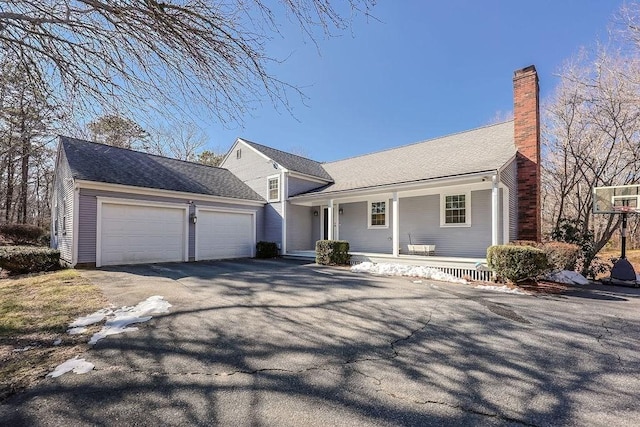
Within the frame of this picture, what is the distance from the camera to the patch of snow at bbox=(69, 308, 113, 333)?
4.41 meters

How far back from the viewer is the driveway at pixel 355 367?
241 cm

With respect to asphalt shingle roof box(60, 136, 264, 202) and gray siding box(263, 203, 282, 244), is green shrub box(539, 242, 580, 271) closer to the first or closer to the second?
gray siding box(263, 203, 282, 244)

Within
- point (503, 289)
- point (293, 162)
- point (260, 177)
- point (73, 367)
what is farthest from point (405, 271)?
point (260, 177)

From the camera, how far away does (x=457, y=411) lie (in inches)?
96.4

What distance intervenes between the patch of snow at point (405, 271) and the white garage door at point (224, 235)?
6.32 metres

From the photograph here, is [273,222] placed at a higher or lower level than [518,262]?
higher

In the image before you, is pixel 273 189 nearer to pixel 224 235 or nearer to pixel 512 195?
pixel 224 235

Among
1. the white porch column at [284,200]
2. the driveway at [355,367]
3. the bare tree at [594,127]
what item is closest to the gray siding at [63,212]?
the driveway at [355,367]

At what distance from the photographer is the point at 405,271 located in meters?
9.72

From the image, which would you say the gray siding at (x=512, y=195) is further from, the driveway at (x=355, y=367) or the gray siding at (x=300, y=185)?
the gray siding at (x=300, y=185)

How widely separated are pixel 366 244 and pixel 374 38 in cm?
953

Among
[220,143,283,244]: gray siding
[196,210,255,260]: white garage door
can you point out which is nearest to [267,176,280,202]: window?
[220,143,283,244]: gray siding

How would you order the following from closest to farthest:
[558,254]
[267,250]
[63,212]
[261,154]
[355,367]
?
[355,367] < [558,254] < [63,212] < [267,250] < [261,154]

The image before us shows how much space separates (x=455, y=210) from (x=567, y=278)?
12.7 feet
